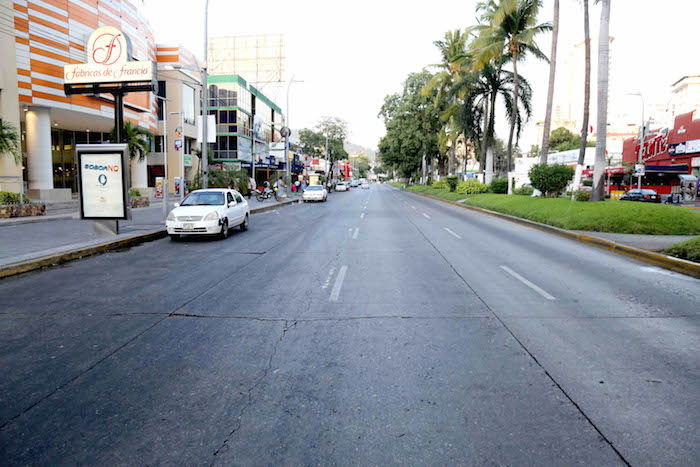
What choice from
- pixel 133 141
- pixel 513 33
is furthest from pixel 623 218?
pixel 133 141

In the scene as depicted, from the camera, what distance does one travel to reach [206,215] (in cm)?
1395

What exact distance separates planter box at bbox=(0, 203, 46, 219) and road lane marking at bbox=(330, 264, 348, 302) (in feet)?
49.7

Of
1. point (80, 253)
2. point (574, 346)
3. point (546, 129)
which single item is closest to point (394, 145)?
point (546, 129)

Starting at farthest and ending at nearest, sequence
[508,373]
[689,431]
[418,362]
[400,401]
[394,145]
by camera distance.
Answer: [394,145], [418,362], [508,373], [400,401], [689,431]

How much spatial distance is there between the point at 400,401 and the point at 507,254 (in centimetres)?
831

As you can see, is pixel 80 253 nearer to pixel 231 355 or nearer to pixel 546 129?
pixel 231 355

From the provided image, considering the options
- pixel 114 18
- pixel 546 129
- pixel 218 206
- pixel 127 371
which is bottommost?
pixel 127 371

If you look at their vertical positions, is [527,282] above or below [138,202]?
below

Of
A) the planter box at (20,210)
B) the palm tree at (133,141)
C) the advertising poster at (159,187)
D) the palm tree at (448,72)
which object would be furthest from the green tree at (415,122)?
the planter box at (20,210)

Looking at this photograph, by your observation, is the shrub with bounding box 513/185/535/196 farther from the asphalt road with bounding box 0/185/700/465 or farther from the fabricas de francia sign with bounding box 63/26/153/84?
the fabricas de francia sign with bounding box 63/26/153/84

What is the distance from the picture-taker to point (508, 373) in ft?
13.8

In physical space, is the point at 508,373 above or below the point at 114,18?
below

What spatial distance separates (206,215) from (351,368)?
35.1ft

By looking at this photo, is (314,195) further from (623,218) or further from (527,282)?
(527,282)
